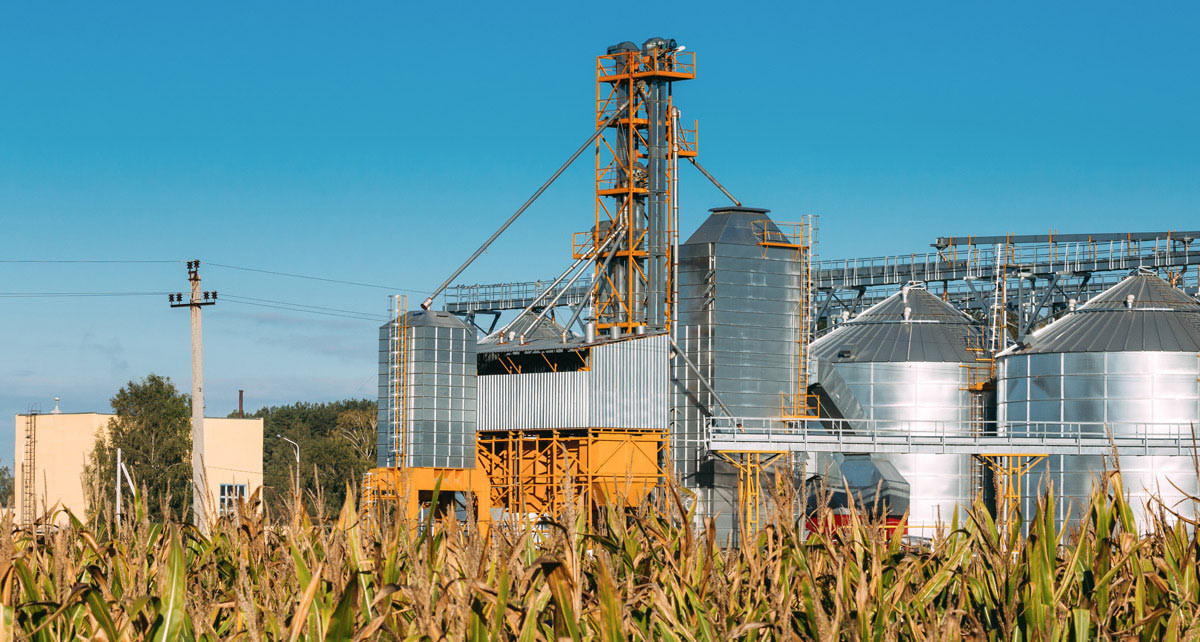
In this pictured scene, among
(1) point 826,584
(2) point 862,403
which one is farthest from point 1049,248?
(1) point 826,584

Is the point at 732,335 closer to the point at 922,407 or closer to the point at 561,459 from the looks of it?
the point at 561,459

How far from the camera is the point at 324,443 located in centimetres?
9081

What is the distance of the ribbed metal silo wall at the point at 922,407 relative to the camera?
53.7m

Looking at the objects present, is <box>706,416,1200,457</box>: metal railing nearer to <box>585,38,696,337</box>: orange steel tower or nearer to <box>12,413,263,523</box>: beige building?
<box>585,38,696,337</box>: orange steel tower

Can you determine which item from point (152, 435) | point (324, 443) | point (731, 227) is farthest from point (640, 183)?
point (324, 443)

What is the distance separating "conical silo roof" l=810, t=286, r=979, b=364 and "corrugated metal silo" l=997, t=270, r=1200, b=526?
5.67 meters

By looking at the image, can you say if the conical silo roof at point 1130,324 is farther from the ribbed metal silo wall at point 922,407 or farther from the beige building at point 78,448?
the beige building at point 78,448

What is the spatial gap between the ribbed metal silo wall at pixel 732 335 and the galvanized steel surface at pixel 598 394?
4.84 ft

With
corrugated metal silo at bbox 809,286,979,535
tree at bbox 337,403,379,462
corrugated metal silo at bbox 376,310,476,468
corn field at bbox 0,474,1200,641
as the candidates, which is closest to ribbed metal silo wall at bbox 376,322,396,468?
corrugated metal silo at bbox 376,310,476,468

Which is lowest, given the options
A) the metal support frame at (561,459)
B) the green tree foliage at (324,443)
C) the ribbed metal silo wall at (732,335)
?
the green tree foliage at (324,443)

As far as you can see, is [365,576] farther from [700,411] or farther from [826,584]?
[700,411]

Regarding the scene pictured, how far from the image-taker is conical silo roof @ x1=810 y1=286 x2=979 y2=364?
55.7 metres

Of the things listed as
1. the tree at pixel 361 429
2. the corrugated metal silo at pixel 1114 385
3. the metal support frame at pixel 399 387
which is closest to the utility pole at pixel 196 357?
the metal support frame at pixel 399 387

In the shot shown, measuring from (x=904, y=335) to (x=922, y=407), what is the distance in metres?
3.17
